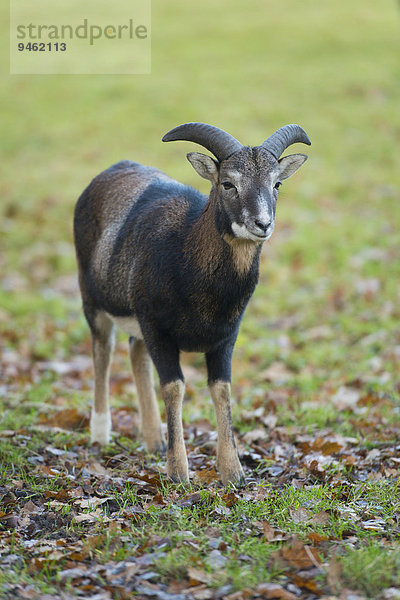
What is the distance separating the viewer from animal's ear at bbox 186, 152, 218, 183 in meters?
5.49

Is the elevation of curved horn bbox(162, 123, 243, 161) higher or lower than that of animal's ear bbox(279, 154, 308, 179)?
higher

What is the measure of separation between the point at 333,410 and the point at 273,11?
2667cm

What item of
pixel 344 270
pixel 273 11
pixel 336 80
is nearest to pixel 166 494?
pixel 344 270

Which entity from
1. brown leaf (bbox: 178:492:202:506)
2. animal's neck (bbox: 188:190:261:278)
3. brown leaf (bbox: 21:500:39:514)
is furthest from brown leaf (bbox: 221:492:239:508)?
animal's neck (bbox: 188:190:261:278)

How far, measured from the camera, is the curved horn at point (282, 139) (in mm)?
5565

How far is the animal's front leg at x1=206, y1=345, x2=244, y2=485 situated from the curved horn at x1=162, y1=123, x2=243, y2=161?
1.54 m

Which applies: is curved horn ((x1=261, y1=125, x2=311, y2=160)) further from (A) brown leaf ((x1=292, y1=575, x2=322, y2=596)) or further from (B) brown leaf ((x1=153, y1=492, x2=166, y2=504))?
(A) brown leaf ((x1=292, y1=575, x2=322, y2=596))

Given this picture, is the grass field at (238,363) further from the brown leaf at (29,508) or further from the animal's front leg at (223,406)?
the animal's front leg at (223,406)

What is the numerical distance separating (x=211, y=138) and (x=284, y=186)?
11.1m

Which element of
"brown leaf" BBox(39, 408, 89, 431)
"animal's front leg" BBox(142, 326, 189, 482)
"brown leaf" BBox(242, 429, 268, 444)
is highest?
"animal's front leg" BBox(142, 326, 189, 482)

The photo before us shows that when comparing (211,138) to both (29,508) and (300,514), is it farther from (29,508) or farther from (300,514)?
(29,508)

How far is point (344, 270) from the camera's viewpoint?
42.0 feet

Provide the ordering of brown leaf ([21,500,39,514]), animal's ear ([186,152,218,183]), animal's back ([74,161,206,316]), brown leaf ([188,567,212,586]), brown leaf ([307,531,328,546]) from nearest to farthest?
brown leaf ([188,567,212,586])
brown leaf ([307,531,328,546])
brown leaf ([21,500,39,514])
animal's ear ([186,152,218,183])
animal's back ([74,161,206,316])

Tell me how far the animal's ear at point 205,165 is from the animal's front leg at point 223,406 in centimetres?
136
